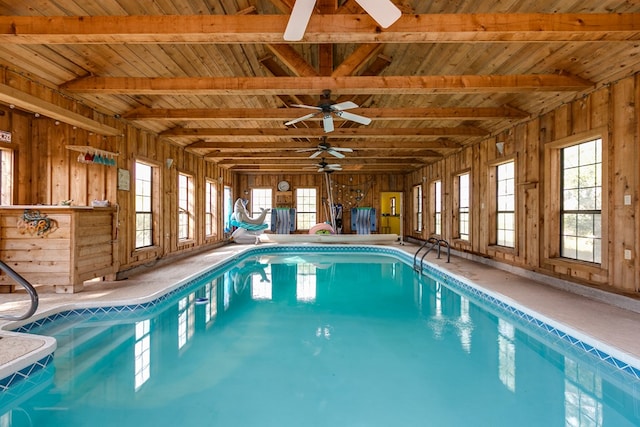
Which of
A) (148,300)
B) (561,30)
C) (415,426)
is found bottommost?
(415,426)

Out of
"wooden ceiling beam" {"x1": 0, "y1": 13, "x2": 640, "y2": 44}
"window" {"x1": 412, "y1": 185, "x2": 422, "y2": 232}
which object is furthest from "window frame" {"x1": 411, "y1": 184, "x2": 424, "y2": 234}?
"wooden ceiling beam" {"x1": 0, "y1": 13, "x2": 640, "y2": 44}

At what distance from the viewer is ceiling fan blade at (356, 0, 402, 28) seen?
83.1 inches

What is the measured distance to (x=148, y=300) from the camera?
3.97 m

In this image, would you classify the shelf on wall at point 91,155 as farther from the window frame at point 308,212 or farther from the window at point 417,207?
the window at point 417,207

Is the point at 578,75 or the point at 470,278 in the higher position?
the point at 578,75

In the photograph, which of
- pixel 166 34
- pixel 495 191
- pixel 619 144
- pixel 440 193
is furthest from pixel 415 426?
pixel 440 193

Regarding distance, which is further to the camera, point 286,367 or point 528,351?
point 528,351

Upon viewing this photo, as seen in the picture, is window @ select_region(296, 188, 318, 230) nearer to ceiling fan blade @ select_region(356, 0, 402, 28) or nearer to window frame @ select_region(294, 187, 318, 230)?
window frame @ select_region(294, 187, 318, 230)

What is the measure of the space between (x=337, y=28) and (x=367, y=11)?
1.61 ft

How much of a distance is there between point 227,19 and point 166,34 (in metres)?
0.52

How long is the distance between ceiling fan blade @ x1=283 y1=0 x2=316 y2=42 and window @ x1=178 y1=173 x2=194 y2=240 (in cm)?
621

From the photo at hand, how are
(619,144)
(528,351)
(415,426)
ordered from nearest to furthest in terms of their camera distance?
(415,426) → (528,351) → (619,144)

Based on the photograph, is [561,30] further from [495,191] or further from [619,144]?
[495,191]

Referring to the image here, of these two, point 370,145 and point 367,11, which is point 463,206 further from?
point 367,11
